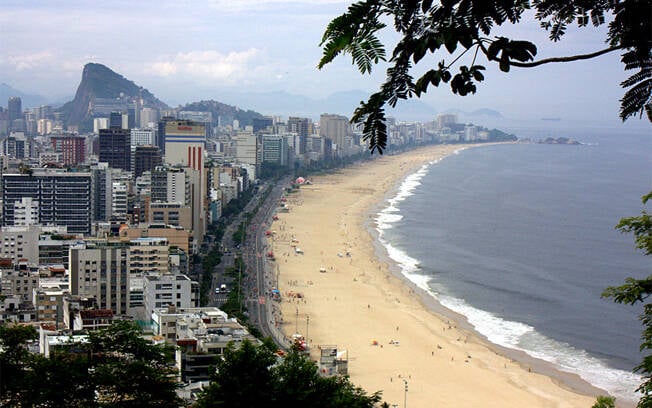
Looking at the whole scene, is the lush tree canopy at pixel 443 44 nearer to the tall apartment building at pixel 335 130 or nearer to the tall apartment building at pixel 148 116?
the tall apartment building at pixel 335 130

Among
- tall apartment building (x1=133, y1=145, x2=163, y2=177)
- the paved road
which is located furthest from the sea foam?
tall apartment building (x1=133, y1=145, x2=163, y2=177)

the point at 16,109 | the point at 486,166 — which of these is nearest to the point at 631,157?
the point at 486,166

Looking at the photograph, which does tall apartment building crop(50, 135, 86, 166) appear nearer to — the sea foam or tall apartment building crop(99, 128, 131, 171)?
tall apartment building crop(99, 128, 131, 171)

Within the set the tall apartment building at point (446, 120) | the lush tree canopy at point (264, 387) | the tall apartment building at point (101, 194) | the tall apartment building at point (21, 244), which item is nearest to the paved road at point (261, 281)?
the tall apartment building at point (101, 194)

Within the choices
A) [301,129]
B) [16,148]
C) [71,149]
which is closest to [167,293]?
[71,149]

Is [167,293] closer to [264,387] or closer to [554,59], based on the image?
[264,387]

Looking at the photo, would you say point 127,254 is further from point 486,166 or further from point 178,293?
point 486,166
